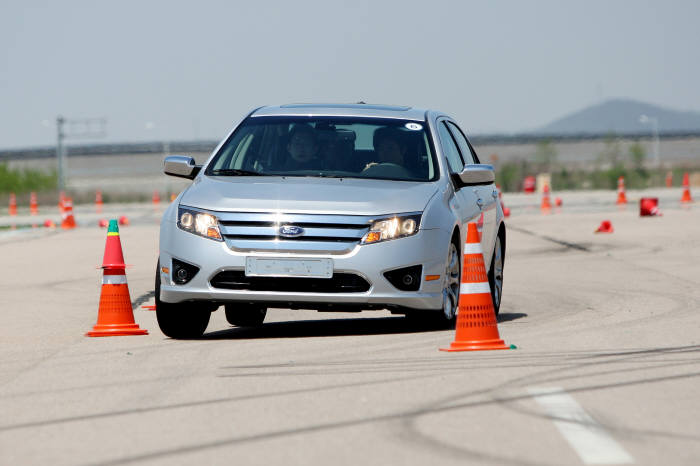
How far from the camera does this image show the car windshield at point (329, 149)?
34.3ft

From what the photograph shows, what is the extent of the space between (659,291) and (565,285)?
146cm

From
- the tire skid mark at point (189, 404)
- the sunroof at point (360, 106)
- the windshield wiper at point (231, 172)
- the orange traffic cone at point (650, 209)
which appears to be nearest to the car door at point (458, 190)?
the sunroof at point (360, 106)

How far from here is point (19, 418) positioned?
653 centimetres

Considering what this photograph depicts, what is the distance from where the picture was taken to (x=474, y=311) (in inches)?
351

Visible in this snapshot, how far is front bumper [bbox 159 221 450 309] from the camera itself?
943cm

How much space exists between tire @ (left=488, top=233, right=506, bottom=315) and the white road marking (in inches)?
196

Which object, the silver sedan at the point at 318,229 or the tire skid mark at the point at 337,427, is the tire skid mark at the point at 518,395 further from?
the silver sedan at the point at 318,229

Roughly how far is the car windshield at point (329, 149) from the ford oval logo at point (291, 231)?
94 cm

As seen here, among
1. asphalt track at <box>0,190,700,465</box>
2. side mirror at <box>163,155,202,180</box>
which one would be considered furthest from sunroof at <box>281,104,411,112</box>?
asphalt track at <box>0,190,700,465</box>

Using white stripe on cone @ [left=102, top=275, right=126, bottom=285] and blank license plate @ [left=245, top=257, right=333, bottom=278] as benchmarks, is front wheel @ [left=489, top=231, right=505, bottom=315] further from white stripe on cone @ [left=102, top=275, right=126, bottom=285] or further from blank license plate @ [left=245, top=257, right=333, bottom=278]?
white stripe on cone @ [left=102, top=275, right=126, bottom=285]

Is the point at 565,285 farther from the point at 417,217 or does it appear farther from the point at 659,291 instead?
the point at 417,217

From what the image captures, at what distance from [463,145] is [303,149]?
2364 millimetres

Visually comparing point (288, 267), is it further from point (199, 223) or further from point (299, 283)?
point (199, 223)

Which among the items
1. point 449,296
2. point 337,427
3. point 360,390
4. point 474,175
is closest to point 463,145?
→ point 474,175
